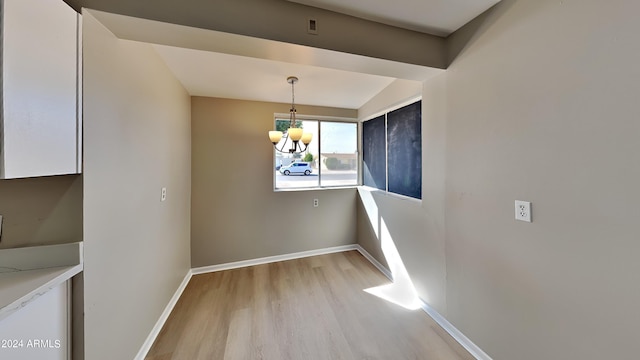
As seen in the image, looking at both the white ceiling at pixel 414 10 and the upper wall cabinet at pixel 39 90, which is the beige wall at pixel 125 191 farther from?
the white ceiling at pixel 414 10

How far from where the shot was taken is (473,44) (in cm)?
167

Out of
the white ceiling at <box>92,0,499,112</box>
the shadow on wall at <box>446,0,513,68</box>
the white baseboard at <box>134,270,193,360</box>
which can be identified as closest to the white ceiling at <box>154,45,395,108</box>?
the white ceiling at <box>92,0,499,112</box>

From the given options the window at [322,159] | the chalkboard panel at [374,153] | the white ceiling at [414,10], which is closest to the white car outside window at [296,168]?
the window at [322,159]

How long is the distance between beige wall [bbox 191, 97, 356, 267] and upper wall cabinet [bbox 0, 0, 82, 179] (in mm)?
1961

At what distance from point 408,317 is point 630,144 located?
1.95 m

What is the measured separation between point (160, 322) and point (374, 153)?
3158mm

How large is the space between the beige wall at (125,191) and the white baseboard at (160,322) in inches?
2.3

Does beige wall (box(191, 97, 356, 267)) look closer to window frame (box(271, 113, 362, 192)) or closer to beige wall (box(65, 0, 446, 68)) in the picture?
window frame (box(271, 113, 362, 192))

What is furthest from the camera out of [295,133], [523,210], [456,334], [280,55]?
[295,133]

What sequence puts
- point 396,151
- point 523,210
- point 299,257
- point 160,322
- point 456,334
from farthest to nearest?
point 299,257 < point 396,151 < point 160,322 < point 456,334 < point 523,210

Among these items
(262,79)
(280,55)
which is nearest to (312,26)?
(280,55)

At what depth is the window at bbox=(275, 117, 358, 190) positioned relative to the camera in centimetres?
343

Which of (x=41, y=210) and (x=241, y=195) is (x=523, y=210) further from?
(x=241, y=195)

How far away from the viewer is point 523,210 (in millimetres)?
1370
